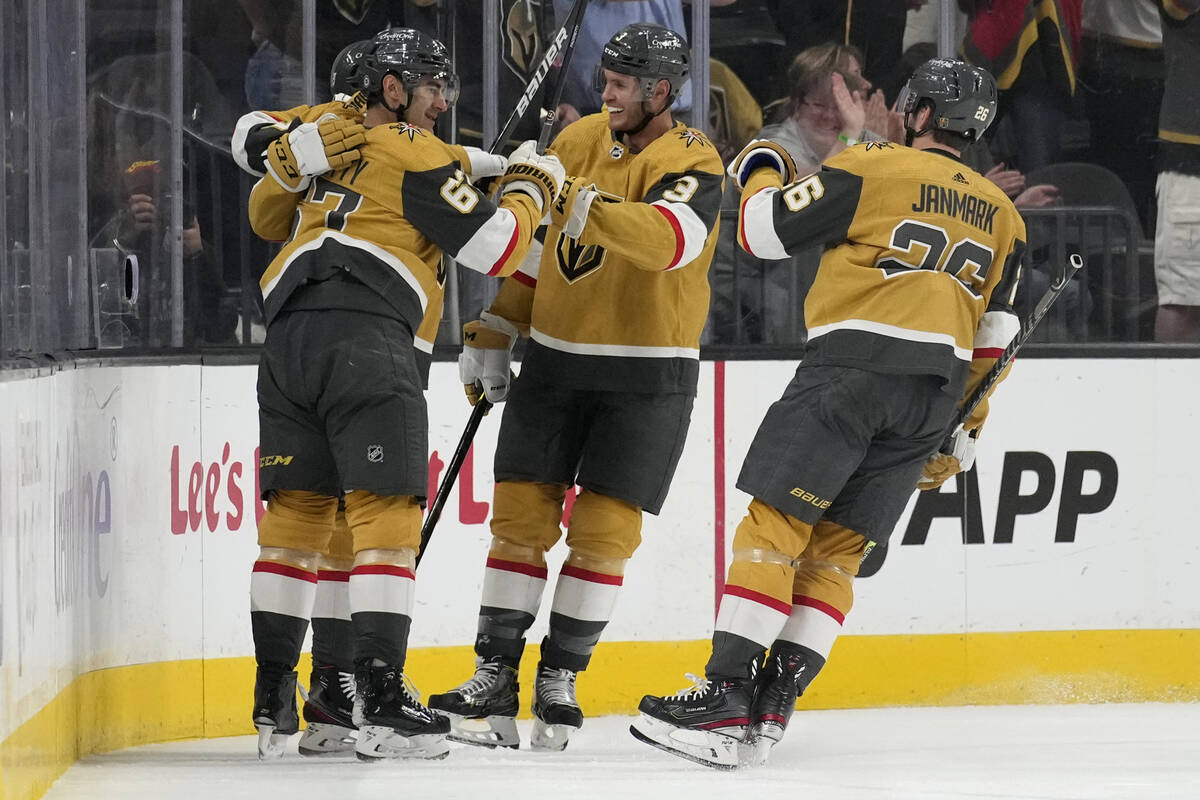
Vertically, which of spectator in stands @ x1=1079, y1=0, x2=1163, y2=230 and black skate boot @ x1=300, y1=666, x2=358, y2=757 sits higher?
spectator in stands @ x1=1079, y1=0, x2=1163, y2=230

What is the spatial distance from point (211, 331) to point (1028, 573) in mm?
2088

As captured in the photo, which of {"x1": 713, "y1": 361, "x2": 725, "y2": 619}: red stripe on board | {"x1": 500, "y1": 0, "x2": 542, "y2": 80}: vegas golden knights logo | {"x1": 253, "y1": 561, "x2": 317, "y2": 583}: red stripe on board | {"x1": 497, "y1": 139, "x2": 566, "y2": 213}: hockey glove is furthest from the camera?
{"x1": 500, "y1": 0, "x2": 542, "y2": 80}: vegas golden knights logo

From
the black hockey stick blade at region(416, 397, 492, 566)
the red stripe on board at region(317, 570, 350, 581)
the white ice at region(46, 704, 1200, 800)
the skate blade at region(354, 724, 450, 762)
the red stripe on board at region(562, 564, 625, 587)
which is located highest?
the black hockey stick blade at region(416, 397, 492, 566)

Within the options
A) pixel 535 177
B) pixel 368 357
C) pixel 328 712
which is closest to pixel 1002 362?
pixel 535 177

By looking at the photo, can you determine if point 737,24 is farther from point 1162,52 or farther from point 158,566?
point 158,566

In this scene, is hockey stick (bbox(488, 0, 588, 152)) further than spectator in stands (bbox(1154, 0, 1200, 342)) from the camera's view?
No

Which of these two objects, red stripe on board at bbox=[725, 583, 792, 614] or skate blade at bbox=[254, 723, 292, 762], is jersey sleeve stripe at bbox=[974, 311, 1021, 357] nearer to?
red stripe on board at bbox=[725, 583, 792, 614]

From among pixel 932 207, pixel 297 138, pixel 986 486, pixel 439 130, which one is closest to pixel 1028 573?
pixel 986 486

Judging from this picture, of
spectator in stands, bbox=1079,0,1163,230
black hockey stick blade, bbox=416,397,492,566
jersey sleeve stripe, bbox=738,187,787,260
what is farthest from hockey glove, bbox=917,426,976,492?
spectator in stands, bbox=1079,0,1163,230

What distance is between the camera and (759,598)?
10.4 ft

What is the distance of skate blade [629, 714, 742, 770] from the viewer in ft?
10.3

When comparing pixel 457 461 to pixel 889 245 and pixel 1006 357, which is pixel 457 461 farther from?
pixel 1006 357

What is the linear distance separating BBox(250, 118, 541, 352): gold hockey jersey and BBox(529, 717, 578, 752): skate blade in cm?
82

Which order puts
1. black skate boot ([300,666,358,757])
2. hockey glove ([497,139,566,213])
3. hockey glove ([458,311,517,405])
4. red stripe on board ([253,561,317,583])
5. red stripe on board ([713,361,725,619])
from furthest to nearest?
red stripe on board ([713,361,725,619]), hockey glove ([458,311,517,405]), black skate boot ([300,666,358,757]), red stripe on board ([253,561,317,583]), hockey glove ([497,139,566,213])
